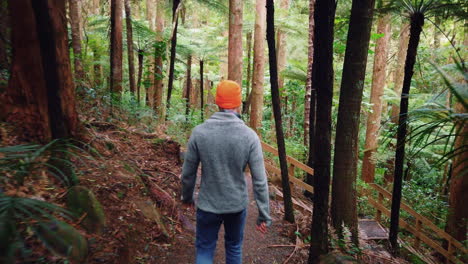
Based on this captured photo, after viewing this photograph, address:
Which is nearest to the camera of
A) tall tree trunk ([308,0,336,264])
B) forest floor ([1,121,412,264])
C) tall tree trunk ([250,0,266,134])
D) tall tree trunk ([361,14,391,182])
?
tall tree trunk ([308,0,336,264])

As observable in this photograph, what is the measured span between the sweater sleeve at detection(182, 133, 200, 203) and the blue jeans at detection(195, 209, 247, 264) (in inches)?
9.0

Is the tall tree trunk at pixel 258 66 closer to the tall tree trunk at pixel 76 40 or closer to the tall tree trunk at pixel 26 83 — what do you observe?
the tall tree trunk at pixel 76 40

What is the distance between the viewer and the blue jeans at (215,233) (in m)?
2.83

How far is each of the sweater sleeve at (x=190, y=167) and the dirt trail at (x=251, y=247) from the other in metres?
1.34

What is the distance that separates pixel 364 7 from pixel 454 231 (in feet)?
23.2

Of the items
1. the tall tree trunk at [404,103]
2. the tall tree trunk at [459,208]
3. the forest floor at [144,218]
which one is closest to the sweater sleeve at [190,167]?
the forest floor at [144,218]

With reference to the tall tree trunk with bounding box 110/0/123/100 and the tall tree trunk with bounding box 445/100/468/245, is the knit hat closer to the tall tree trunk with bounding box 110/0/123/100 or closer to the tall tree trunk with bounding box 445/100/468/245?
the tall tree trunk with bounding box 110/0/123/100

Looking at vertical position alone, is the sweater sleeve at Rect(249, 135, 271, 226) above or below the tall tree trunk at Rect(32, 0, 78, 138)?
below

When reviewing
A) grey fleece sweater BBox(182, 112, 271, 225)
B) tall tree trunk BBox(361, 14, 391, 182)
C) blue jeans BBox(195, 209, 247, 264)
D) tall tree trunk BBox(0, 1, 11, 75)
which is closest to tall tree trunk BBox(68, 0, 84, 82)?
tall tree trunk BBox(0, 1, 11, 75)

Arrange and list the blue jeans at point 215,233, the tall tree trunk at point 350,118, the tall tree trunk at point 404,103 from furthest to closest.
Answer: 1. the tall tree trunk at point 404,103
2. the tall tree trunk at point 350,118
3. the blue jeans at point 215,233

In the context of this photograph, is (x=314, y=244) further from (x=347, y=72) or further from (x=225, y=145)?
(x=347, y=72)

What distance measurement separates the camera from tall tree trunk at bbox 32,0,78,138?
116 inches

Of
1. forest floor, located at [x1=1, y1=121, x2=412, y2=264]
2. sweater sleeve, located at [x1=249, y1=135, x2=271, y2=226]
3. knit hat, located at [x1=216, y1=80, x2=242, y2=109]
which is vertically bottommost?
forest floor, located at [x1=1, y1=121, x2=412, y2=264]

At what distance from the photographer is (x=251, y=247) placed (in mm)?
4836
